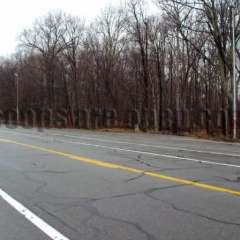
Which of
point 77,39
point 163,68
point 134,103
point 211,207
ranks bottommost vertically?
point 211,207

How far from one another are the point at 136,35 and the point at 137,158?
33.0 metres

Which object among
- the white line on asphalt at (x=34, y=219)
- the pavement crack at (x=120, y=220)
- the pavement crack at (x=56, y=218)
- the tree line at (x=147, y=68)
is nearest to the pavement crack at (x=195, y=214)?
the pavement crack at (x=120, y=220)

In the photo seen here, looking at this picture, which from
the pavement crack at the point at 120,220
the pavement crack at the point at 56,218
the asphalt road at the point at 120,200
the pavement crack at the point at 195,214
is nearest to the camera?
the pavement crack at the point at 120,220

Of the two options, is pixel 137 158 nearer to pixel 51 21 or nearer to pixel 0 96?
pixel 51 21

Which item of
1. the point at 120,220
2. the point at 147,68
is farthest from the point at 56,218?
the point at 147,68

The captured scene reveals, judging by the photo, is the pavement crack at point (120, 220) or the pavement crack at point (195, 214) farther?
the pavement crack at point (195, 214)

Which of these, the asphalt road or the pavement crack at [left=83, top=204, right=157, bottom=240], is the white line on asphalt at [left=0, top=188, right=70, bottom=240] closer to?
the asphalt road

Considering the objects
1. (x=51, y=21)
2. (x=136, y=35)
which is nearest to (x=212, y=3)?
(x=136, y=35)

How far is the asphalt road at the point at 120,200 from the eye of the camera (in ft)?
20.9

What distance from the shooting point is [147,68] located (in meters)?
47.0

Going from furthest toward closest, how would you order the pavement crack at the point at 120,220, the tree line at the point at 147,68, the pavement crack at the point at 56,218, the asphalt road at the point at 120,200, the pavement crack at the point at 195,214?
the tree line at the point at 147,68, the pavement crack at the point at 195,214, the pavement crack at the point at 56,218, the asphalt road at the point at 120,200, the pavement crack at the point at 120,220

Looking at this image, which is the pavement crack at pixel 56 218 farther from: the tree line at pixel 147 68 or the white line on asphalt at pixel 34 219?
the tree line at pixel 147 68

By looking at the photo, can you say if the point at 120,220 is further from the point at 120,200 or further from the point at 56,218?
the point at 120,200

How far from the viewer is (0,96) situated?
85.6 metres
